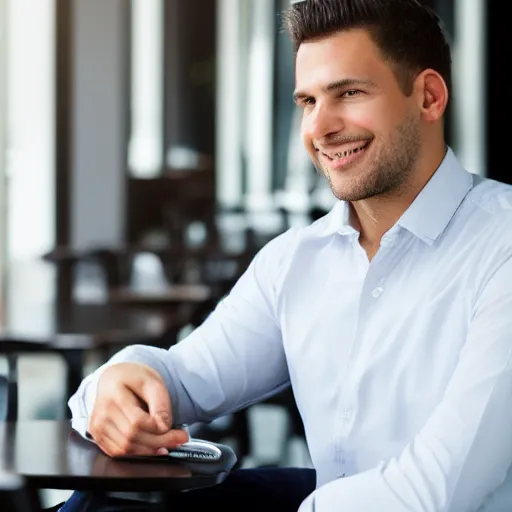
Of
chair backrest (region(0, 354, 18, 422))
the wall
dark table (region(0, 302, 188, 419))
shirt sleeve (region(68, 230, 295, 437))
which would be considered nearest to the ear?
shirt sleeve (region(68, 230, 295, 437))

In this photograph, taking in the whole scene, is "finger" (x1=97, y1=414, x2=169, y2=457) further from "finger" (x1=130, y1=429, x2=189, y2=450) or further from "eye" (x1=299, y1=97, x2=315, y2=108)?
"eye" (x1=299, y1=97, x2=315, y2=108)

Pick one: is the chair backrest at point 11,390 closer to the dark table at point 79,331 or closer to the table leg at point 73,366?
the dark table at point 79,331

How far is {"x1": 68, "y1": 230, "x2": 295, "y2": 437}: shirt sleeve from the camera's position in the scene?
6.51 ft

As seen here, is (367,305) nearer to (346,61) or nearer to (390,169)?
(390,169)

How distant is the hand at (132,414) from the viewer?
1691mm

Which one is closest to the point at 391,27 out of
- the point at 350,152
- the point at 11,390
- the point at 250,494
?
the point at 350,152

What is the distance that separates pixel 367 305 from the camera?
1805 mm

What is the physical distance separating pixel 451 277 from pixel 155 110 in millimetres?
11135

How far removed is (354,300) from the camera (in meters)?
1.85

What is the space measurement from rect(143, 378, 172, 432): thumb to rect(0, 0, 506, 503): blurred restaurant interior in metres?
0.64

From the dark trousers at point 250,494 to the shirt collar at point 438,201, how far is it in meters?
0.56

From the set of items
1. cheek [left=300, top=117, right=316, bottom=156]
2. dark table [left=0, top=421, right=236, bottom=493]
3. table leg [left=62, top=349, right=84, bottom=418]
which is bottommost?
table leg [left=62, top=349, right=84, bottom=418]

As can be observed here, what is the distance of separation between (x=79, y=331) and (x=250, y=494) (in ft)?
5.75

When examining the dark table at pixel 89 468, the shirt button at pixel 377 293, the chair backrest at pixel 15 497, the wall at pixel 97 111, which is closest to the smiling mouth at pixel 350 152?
the shirt button at pixel 377 293
